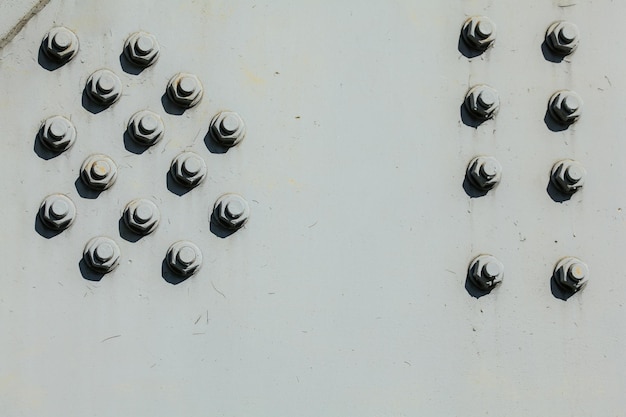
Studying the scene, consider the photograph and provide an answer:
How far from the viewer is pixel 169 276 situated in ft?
5.80

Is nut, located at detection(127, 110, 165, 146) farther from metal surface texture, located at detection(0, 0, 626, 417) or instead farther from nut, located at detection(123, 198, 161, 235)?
nut, located at detection(123, 198, 161, 235)

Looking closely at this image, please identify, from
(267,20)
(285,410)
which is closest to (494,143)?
(267,20)

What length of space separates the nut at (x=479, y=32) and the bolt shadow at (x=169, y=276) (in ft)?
2.43

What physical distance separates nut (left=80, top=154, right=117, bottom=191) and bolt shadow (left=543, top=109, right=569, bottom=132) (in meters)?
0.86

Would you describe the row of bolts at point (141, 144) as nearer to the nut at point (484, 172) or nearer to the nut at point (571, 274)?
the nut at point (484, 172)

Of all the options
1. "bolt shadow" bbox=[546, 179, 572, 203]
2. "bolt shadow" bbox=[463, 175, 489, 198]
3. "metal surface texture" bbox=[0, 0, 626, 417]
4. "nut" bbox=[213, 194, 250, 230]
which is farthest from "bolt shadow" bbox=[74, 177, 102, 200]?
"bolt shadow" bbox=[546, 179, 572, 203]

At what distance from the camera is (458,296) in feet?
6.03

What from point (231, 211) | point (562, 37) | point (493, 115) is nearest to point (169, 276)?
point (231, 211)

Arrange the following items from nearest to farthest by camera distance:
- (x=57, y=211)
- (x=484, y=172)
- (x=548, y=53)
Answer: (x=57, y=211) < (x=484, y=172) < (x=548, y=53)

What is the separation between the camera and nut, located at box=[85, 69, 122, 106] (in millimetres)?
1783

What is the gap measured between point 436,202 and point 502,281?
0.20 meters

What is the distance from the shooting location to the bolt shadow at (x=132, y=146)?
5.91ft

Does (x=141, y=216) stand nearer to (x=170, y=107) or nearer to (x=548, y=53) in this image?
(x=170, y=107)

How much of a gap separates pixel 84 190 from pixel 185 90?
0.87 feet
